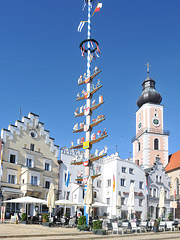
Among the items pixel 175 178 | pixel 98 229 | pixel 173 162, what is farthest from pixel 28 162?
pixel 173 162

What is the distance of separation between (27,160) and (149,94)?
35327 millimetres

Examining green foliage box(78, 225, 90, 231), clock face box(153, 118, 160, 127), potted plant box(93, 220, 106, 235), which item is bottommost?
green foliage box(78, 225, 90, 231)

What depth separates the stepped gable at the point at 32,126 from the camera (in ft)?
136

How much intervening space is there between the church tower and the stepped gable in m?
24.4

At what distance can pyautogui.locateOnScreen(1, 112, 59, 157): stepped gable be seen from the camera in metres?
41.4

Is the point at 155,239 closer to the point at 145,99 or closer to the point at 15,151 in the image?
the point at 15,151

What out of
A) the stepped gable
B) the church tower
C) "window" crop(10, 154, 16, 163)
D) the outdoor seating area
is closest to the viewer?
the outdoor seating area

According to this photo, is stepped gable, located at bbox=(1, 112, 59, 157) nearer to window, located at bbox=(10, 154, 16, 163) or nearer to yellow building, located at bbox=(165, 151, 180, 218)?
window, located at bbox=(10, 154, 16, 163)

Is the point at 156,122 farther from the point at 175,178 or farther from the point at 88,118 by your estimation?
the point at 88,118

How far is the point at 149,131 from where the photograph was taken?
6769cm

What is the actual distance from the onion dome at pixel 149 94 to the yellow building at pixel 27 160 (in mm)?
29705

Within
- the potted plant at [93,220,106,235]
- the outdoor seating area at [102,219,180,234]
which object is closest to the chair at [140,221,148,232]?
the outdoor seating area at [102,219,180,234]

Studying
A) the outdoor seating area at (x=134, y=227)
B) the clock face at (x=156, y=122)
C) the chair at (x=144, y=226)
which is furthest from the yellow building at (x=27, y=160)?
the clock face at (x=156, y=122)

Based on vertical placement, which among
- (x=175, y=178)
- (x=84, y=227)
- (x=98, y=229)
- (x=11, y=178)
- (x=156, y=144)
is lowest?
(x=84, y=227)
